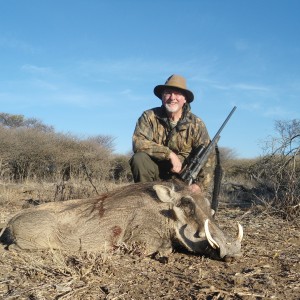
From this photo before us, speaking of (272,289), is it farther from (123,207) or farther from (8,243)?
(8,243)

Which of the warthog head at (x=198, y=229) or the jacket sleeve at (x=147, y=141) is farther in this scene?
the jacket sleeve at (x=147, y=141)

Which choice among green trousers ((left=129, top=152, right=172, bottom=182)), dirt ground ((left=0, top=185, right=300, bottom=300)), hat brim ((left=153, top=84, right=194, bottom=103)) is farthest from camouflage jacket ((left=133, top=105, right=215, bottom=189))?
dirt ground ((left=0, top=185, right=300, bottom=300))

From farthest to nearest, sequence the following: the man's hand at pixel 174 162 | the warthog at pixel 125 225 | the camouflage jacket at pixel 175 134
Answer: the camouflage jacket at pixel 175 134 → the man's hand at pixel 174 162 → the warthog at pixel 125 225

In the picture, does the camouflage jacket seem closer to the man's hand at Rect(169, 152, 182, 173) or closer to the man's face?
the man's face

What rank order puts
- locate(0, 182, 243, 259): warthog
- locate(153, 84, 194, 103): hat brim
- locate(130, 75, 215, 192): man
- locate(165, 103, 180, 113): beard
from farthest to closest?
1. locate(153, 84, 194, 103): hat brim
2. locate(165, 103, 180, 113): beard
3. locate(130, 75, 215, 192): man
4. locate(0, 182, 243, 259): warthog

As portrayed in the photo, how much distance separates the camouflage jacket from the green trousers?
0.34 ft

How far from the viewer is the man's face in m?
5.76

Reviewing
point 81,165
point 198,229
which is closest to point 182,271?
point 198,229

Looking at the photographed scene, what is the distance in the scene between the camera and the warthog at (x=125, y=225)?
12.2 ft

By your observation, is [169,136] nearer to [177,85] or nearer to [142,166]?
[142,166]

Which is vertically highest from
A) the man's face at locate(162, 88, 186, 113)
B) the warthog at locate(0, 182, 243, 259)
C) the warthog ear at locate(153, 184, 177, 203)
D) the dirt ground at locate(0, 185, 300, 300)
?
the man's face at locate(162, 88, 186, 113)

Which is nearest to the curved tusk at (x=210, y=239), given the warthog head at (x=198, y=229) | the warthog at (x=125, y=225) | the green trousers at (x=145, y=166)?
the warthog head at (x=198, y=229)

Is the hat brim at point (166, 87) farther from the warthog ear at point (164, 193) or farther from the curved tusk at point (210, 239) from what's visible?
the curved tusk at point (210, 239)

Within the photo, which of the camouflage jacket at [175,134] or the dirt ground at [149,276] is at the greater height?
the camouflage jacket at [175,134]
